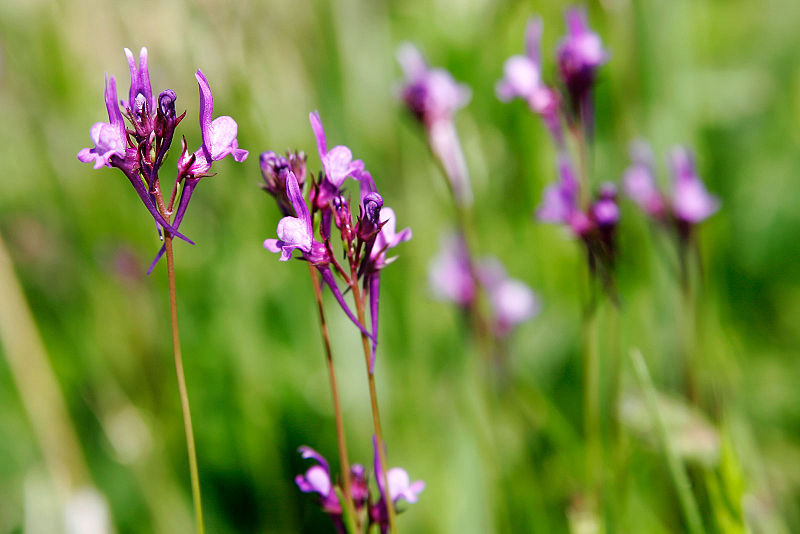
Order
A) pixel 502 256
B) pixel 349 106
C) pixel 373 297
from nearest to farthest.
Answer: pixel 373 297
pixel 502 256
pixel 349 106

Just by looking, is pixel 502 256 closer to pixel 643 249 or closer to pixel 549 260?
pixel 549 260

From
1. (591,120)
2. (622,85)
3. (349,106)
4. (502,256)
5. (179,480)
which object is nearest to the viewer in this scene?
(591,120)

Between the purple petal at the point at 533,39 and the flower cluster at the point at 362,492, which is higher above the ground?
the purple petal at the point at 533,39

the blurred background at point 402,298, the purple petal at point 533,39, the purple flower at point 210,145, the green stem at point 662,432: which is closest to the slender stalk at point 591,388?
the blurred background at point 402,298

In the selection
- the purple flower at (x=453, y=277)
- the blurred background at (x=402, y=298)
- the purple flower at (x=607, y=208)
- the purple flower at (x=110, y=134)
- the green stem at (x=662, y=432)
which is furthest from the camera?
the purple flower at (x=453, y=277)

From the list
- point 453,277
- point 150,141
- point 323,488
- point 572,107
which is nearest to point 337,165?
point 150,141

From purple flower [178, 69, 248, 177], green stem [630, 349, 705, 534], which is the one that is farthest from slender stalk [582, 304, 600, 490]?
purple flower [178, 69, 248, 177]

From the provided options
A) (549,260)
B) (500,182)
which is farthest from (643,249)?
(500,182)

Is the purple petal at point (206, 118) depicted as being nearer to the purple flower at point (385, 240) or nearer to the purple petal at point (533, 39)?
the purple flower at point (385, 240)
